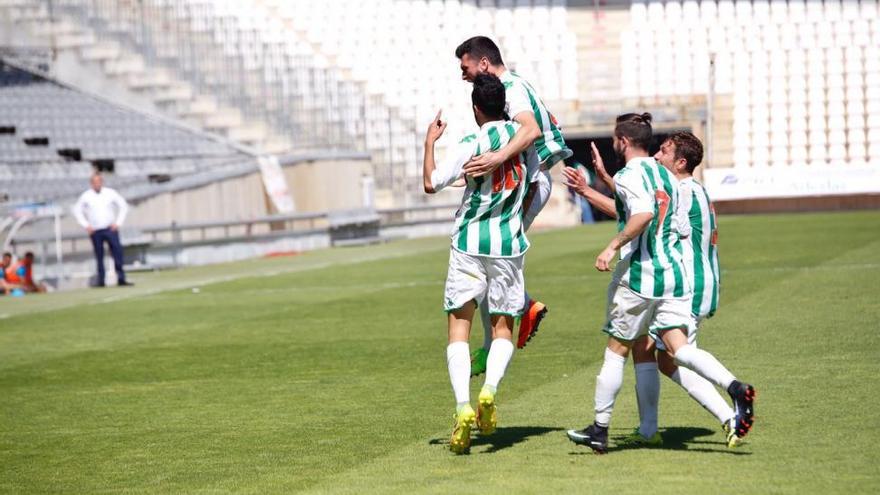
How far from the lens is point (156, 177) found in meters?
31.6


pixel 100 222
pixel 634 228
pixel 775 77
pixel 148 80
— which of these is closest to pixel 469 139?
pixel 634 228

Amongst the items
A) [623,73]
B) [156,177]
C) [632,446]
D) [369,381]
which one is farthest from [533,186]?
[623,73]

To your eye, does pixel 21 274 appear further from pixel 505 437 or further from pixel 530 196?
pixel 530 196

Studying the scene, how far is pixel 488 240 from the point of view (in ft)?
25.8

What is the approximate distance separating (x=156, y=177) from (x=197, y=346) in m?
18.1

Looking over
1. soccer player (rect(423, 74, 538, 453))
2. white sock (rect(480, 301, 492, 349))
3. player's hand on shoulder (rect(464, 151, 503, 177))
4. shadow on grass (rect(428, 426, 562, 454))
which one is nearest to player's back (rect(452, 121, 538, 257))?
soccer player (rect(423, 74, 538, 453))

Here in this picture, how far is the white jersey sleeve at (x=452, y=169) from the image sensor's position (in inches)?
302

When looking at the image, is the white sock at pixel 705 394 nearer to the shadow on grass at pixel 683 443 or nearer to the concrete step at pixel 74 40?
the shadow on grass at pixel 683 443

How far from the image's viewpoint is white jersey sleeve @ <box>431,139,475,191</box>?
7.68 meters

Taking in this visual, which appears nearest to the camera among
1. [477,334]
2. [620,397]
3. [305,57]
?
[620,397]

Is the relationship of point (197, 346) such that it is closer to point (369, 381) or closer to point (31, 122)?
point (369, 381)

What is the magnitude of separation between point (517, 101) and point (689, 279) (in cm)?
129

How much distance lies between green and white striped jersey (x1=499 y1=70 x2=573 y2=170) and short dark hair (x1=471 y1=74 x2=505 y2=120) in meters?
0.13

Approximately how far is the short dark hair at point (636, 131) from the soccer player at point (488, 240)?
0.57 meters
